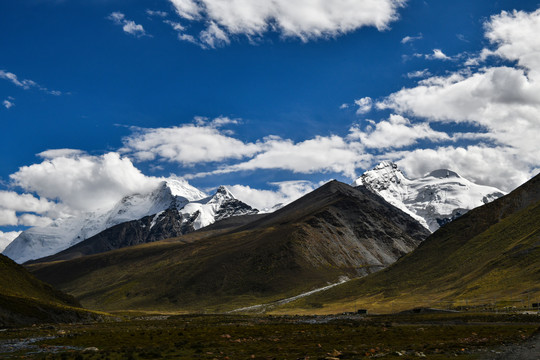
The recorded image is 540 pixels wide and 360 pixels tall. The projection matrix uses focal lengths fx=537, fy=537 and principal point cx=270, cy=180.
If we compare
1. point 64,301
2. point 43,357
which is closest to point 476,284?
point 64,301

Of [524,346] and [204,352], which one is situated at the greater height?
[204,352]

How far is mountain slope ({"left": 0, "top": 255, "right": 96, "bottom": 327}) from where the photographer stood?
10388 cm

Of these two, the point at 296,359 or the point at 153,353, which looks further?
the point at 153,353

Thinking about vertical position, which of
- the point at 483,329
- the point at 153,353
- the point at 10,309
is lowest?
the point at 483,329

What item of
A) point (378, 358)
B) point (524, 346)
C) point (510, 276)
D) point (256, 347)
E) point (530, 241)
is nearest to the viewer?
point (378, 358)

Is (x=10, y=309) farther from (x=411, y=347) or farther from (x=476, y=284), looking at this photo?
(x=476, y=284)

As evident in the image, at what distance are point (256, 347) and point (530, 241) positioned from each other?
151m

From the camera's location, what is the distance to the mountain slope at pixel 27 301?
103875mm

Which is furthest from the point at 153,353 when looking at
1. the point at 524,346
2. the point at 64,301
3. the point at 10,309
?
the point at 64,301

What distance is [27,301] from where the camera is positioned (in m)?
116

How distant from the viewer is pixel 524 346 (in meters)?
46.8

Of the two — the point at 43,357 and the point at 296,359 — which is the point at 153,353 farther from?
the point at 296,359

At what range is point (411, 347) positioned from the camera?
49.2m

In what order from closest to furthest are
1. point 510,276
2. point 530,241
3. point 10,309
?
point 10,309
point 510,276
point 530,241
